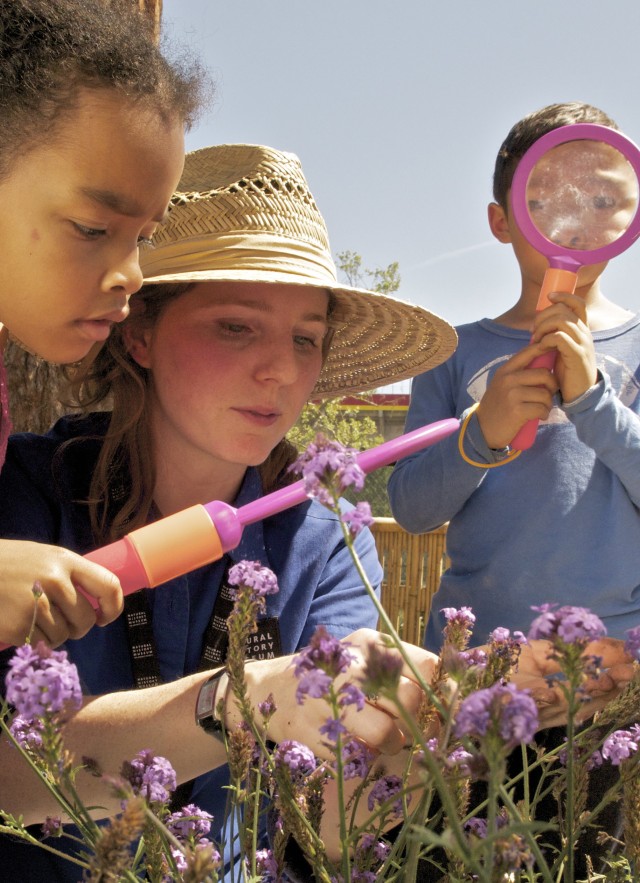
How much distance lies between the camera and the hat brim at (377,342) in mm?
1858

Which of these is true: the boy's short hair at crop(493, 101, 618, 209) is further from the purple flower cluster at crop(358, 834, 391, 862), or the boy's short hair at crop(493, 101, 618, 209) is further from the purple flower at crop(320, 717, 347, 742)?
the purple flower at crop(320, 717, 347, 742)

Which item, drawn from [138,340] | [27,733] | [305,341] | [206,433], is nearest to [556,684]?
[27,733]

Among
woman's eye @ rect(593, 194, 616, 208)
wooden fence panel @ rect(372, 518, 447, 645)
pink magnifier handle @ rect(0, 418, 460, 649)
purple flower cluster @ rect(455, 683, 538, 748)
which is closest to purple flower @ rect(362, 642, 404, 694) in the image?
purple flower cluster @ rect(455, 683, 538, 748)

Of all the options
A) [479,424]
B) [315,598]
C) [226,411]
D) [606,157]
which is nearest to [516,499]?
[479,424]

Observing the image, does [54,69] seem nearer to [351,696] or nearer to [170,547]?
[170,547]

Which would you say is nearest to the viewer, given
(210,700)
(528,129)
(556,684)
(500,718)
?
(500,718)

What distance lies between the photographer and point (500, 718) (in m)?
0.40

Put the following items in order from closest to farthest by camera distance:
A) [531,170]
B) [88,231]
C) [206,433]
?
[88,231], [531,170], [206,433]

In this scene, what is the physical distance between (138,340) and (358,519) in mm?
1271

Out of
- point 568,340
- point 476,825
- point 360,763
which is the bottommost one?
point 476,825

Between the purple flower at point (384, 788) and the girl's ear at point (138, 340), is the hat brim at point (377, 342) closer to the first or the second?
the girl's ear at point (138, 340)

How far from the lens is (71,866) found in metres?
1.33

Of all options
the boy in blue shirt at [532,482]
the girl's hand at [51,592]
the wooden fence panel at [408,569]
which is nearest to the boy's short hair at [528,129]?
the boy in blue shirt at [532,482]

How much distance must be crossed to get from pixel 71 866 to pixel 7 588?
2.46 ft
